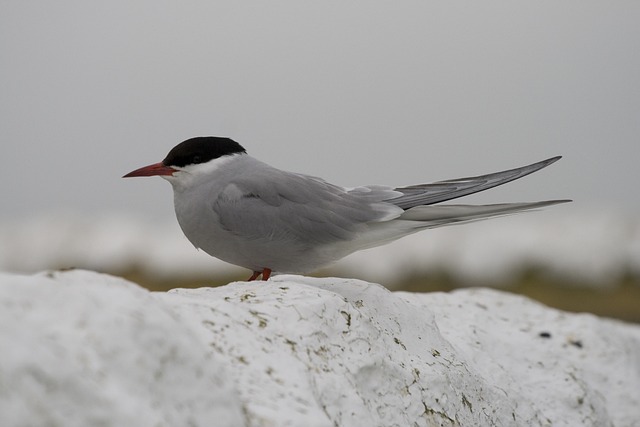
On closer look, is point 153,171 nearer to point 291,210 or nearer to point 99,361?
point 291,210

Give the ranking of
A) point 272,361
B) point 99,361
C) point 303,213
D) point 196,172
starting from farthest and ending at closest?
1. point 196,172
2. point 303,213
3. point 272,361
4. point 99,361

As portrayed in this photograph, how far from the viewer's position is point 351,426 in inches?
103

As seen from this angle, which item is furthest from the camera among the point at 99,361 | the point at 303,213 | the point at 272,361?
the point at 303,213

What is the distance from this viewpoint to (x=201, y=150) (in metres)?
4.67

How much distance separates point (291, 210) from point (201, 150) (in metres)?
0.69

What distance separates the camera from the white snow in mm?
1946

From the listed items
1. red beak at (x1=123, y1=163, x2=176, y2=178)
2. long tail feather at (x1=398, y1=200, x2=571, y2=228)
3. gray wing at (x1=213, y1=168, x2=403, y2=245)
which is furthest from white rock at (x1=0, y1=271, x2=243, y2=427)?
red beak at (x1=123, y1=163, x2=176, y2=178)

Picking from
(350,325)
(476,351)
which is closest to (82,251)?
(476,351)

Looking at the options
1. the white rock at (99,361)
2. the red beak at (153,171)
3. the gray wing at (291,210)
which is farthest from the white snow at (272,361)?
the red beak at (153,171)

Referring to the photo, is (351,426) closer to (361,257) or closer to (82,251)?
(361,257)

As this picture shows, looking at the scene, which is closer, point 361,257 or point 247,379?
point 247,379

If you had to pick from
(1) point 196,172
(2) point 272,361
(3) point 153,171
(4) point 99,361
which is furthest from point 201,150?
(4) point 99,361

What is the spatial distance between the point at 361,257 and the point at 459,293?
6.19 meters

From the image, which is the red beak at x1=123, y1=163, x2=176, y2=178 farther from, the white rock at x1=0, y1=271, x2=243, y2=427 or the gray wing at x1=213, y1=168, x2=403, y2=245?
the white rock at x1=0, y1=271, x2=243, y2=427
